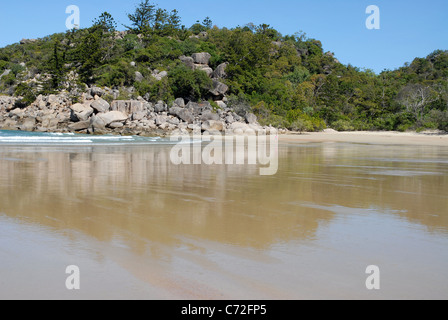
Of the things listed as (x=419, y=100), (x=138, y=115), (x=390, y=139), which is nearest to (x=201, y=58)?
(x=138, y=115)


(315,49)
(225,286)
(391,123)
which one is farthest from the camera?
(315,49)

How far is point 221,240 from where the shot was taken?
4.46 metres

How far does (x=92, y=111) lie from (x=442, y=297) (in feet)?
154

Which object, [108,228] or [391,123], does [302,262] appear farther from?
[391,123]

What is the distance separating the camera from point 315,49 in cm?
9938

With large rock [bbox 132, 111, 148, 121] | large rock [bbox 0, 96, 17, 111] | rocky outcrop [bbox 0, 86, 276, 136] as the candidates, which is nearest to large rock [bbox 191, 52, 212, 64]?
rocky outcrop [bbox 0, 86, 276, 136]

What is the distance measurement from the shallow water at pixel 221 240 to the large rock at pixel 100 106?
39231 millimetres

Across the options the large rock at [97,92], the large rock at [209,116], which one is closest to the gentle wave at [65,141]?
the large rock at [209,116]

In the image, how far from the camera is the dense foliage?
51.3 meters

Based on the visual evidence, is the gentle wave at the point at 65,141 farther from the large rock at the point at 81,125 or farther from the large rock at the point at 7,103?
the large rock at the point at 7,103

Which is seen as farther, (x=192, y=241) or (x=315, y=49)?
(x=315, y=49)

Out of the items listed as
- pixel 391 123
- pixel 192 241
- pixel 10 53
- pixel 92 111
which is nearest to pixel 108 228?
pixel 192 241

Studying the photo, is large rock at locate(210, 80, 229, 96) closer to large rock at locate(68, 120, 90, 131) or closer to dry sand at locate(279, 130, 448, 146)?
dry sand at locate(279, 130, 448, 146)

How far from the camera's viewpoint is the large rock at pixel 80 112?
44922mm
